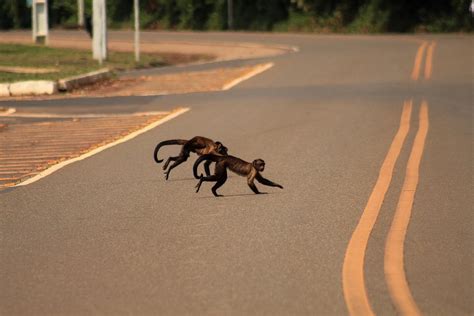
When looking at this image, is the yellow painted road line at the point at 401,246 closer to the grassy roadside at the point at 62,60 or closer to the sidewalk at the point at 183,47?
the grassy roadside at the point at 62,60

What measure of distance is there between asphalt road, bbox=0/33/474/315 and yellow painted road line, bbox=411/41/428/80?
10949mm

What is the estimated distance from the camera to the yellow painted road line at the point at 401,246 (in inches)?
302

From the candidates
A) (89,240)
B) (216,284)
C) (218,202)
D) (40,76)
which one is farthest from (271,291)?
(40,76)

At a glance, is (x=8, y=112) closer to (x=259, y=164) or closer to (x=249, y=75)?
(x=249, y=75)

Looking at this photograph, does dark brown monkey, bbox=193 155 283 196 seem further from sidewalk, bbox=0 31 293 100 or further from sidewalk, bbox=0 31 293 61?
sidewalk, bbox=0 31 293 61

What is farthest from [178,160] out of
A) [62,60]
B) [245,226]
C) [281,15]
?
[281,15]

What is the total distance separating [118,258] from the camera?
943cm

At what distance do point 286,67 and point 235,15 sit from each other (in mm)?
40457

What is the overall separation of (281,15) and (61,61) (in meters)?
33.0

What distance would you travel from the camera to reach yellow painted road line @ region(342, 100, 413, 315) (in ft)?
25.1

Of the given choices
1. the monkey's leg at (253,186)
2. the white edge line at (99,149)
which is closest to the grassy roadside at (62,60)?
the white edge line at (99,149)

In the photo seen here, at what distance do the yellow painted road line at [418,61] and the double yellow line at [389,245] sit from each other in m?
15.7

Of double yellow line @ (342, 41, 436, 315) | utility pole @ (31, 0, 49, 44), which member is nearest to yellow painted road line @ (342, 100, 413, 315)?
double yellow line @ (342, 41, 436, 315)

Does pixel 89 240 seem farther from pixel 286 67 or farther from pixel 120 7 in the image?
pixel 120 7
